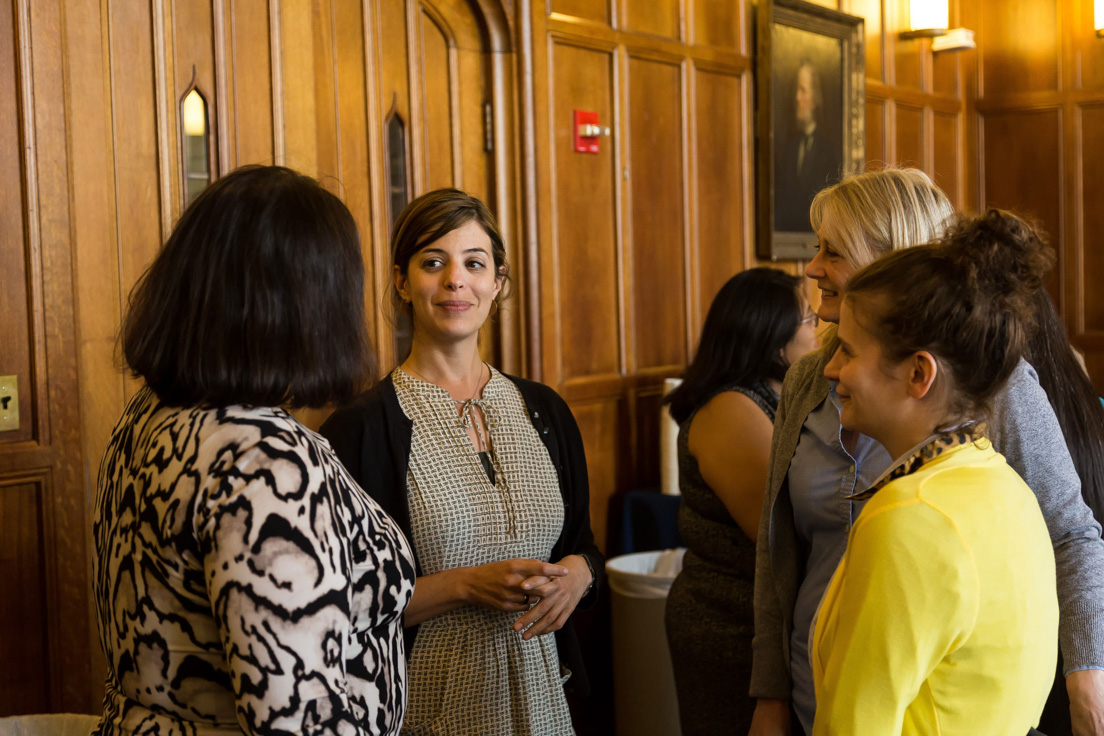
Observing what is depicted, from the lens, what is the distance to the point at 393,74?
11.7 ft

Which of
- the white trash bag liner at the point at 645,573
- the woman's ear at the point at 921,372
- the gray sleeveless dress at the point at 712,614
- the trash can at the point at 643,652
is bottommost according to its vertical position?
the trash can at the point at 643,652

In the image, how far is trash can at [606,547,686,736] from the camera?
11.9ft

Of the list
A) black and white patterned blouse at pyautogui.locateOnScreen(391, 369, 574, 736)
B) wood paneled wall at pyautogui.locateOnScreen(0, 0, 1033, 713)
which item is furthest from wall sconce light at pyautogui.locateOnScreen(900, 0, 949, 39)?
black and white patterned blouse at pyautogui.locateOnScreen(391, 369, 574, 736)

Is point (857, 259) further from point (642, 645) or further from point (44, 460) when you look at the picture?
point (642, 645)

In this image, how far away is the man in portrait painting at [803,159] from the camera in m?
5.11

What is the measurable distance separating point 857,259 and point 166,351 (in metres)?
1.09

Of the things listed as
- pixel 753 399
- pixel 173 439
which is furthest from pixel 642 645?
pixel 173 439

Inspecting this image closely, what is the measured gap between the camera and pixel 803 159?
522cm

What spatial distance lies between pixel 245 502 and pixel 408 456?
78 centimetres

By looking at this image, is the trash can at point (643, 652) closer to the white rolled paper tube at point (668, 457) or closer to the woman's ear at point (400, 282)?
the white rolled paper tube at point (668, 457)

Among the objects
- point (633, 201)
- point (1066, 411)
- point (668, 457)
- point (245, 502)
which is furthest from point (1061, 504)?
point (633, 201)

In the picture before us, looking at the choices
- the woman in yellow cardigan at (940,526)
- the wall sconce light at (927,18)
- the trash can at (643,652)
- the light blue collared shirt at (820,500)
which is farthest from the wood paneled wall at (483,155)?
the light blue collared shirt at (820,500)

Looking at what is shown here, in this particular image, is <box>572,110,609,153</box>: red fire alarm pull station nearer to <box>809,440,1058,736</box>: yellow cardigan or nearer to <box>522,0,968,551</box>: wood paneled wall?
<box>522,0,968,551</box>: wood paneled wall

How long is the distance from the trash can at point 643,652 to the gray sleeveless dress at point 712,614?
1.17 meters
